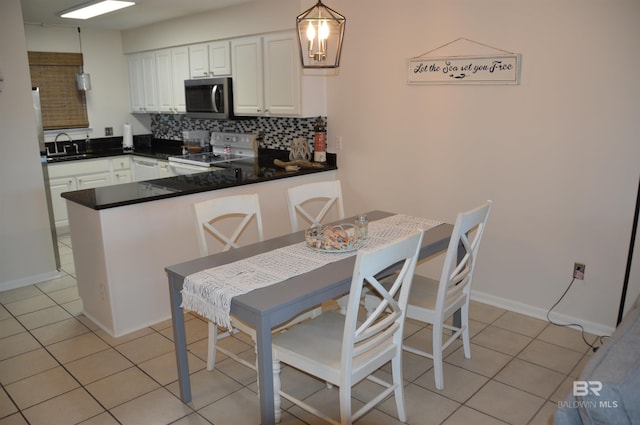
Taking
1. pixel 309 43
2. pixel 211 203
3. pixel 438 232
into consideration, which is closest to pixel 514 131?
pixel 438 232

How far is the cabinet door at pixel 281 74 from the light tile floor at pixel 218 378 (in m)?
2.02

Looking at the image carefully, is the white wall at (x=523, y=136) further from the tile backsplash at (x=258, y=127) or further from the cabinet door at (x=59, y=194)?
the cabinet door at (x=59, y=194)

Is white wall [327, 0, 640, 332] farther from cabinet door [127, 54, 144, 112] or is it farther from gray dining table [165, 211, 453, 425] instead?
cabinet door [127, 54, 144, 112]

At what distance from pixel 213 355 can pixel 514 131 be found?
→ 237cm

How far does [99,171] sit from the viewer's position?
573 centimetres

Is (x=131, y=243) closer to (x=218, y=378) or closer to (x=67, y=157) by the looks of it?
(x=218, y=378)

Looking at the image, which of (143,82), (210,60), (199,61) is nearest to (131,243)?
(210,60)

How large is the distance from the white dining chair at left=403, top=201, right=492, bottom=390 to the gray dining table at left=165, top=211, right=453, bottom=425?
0.20 metres

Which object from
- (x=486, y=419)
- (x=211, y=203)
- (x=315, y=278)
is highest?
(x=211, y=203)

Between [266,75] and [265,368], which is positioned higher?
[266,75]

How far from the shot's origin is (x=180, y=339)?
7.94ft

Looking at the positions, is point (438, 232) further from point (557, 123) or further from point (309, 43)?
point (309, 43)

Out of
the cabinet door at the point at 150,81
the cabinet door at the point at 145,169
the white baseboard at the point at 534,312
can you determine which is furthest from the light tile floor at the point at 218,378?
the cabinet door at the point at 150,81

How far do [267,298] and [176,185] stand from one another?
6.08 feet
